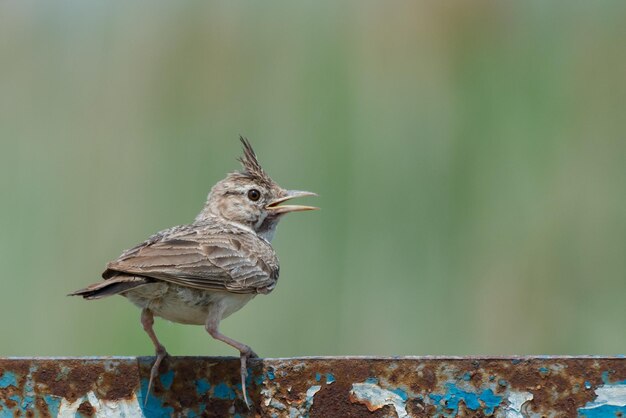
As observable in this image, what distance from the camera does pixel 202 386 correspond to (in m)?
3.12

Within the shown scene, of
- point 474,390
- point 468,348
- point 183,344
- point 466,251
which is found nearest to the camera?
point 474,390

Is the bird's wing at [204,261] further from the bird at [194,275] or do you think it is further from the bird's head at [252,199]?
the bird's head at [252,199]

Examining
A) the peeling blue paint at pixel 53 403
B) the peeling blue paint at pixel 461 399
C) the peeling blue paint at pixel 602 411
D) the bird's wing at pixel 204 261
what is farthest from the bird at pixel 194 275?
the peeling blue paint at pixel 602 411

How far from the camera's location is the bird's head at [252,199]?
5680mm

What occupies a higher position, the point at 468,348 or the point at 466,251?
the point at 466,251

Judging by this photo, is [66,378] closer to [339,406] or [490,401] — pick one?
[339,406]

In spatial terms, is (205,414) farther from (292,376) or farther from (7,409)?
(7,409)

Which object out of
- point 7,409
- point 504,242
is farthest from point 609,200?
point 7,409

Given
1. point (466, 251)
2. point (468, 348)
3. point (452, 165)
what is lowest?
point (468, 348)

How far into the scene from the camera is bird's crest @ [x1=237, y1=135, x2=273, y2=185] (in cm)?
572

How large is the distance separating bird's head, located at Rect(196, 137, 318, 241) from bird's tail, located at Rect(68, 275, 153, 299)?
162 cm

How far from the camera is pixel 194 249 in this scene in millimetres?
4441

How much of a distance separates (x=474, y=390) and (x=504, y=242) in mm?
3937

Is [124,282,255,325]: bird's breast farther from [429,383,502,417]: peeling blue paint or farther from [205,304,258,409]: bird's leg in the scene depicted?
[429,383,502,417]: peeling blue paint
